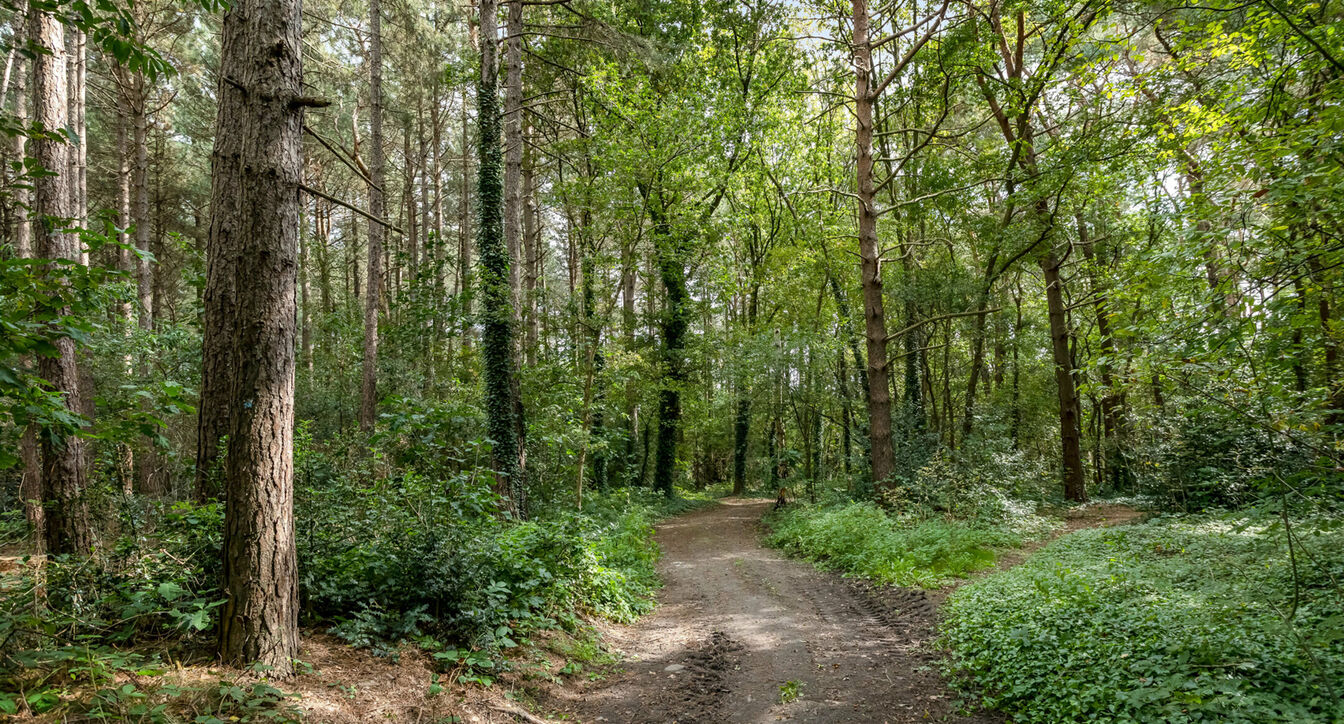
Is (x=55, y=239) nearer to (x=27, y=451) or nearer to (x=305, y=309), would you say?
(x=27, y=451)

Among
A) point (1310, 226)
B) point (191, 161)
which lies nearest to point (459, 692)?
point (1310, 226)

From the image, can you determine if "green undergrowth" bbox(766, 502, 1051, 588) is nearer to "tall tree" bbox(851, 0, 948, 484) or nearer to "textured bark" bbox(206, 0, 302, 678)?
"tall tree" bbox(851, 0, 948, 484)

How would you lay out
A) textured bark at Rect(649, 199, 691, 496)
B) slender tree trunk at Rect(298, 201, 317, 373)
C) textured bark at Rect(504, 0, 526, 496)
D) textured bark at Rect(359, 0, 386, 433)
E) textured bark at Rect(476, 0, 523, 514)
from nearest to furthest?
textured bark at Rect(476, 0, 523, 514) < textured bark at Rect(504, 0, 526, 496) < textured bark at Rect(359, 0, 386, 433) < textured bark at Rect(649, 199, 691, 496) < slender tree trunk at Rect(298, 201, 317, 373)

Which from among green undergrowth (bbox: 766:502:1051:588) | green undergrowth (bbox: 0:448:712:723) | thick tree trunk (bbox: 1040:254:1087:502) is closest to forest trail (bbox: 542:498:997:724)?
green undergrowth (bbox: 766:502:1051:588)

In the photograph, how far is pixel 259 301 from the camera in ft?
13.3

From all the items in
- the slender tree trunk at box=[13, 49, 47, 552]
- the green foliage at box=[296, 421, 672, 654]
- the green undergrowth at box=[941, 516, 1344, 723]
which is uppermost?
the slender tree trunk at box=[13, 49, 47, 552]

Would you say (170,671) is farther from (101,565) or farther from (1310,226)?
(1310,226)

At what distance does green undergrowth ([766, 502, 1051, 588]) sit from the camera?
8.12m

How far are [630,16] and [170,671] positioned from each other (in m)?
19.3

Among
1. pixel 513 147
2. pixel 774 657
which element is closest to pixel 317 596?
pixel 774 657

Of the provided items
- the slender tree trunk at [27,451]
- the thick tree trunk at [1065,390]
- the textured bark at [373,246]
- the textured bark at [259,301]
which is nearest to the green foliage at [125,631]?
the textured bark at [259,301]

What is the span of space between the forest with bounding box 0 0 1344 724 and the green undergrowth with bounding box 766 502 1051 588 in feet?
0.29

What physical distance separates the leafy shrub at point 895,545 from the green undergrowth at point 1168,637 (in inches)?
60.5

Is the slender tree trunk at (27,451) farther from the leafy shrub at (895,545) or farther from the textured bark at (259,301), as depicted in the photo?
the leafy shrub at (895,545)
